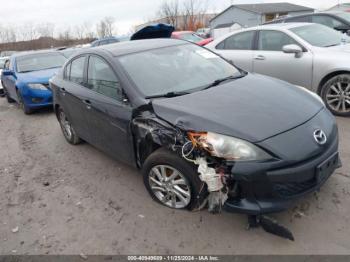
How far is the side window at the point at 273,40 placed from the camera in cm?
556

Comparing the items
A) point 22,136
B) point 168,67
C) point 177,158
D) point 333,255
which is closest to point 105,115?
point 168,67

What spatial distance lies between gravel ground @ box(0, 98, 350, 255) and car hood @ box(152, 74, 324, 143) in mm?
746

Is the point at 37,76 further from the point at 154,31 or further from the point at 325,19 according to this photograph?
the point at 325,19

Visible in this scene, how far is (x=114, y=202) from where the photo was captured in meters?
3.40

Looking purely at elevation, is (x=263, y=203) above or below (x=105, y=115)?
below

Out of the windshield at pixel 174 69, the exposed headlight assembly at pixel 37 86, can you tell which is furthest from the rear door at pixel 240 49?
the exposed headlight assembly at pixel 37 86

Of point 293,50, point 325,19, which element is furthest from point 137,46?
point 325,19

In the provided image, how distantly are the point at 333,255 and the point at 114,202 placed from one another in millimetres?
2138

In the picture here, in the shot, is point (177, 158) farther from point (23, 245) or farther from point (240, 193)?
point (23, 245)

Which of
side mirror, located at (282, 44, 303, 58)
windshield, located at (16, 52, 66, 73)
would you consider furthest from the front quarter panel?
windshield, located at (16, 52, 66, 73)

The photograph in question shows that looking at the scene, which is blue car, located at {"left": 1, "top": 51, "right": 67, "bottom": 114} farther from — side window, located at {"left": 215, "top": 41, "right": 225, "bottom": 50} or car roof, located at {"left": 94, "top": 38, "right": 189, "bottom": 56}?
side window, located at {"left": 215, "top": 41, "right": 225, "bottom": 50}

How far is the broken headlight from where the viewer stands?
2.41 metres

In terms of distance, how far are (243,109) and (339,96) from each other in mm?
2905

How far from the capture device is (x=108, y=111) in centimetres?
343
